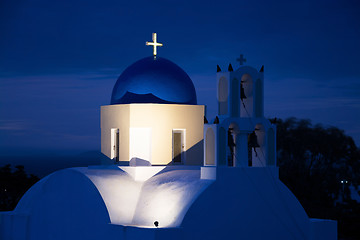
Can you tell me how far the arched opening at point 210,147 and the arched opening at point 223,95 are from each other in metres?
0.85

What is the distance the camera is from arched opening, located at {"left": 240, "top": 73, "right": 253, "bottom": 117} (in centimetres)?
1998

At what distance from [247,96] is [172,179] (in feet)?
11.3

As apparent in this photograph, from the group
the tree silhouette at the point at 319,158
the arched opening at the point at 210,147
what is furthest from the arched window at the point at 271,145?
the tree silhouette at the point at 319,158

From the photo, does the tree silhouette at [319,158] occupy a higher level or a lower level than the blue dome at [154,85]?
lower

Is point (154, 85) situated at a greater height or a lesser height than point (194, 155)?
greater

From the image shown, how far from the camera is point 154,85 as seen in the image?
22.9 metres

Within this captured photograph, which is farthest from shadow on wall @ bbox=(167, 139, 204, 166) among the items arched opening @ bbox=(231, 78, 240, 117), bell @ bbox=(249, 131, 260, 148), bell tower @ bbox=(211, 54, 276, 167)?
arched opening @ bbox=(231, 78, 240, 117)

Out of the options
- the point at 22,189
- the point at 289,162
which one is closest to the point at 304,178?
the point at 289,162

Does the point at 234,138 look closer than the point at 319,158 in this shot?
Yes

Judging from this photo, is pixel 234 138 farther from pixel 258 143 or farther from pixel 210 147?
pixel 210 147

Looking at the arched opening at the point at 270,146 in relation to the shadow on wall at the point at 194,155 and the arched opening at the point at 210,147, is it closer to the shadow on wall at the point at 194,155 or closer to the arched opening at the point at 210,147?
the arched opening at the point at 210,147

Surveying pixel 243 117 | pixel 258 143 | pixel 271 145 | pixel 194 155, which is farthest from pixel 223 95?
pixel 194 155

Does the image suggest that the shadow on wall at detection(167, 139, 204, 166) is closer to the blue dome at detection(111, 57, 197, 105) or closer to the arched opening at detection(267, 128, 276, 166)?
the blue dome at detection(111, 57, 197, 105)

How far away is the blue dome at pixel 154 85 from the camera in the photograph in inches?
901
